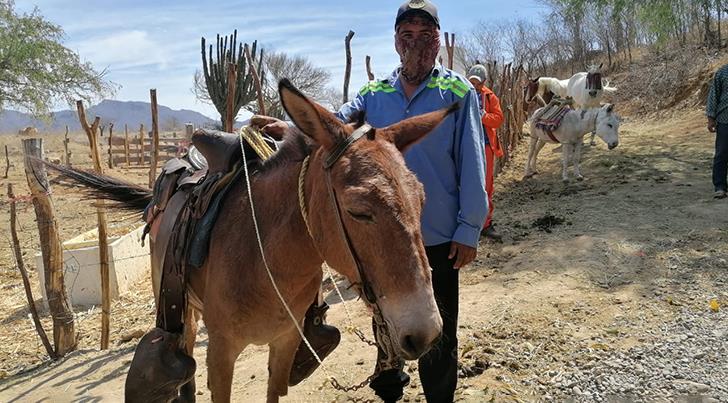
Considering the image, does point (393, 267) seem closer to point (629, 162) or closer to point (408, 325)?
point (408, 325)

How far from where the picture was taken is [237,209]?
229 centimetres

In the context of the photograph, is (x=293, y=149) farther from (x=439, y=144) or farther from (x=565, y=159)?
(x=565, y=159)

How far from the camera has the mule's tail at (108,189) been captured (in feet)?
11.8

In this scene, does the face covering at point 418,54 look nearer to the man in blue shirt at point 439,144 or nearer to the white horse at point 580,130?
the man in blue shirt at point 439,144

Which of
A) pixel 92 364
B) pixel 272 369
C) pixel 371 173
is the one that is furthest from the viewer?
pixel 92 364

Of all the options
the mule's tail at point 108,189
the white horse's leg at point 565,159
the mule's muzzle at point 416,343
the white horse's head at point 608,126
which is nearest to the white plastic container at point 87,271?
the mule's tail at point 108,189

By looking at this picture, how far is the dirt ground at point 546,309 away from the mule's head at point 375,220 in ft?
6.32

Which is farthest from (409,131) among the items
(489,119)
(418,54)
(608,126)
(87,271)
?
(608,126)

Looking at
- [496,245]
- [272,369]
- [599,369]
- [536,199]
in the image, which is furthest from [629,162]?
[272,369]

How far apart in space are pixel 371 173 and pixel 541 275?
163 inches

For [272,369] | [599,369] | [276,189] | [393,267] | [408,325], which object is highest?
[276,189]

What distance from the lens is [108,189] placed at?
363 centimetres

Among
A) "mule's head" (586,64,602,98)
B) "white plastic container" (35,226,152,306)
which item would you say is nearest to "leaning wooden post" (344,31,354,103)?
"white plastic container" (35,226,152,306)

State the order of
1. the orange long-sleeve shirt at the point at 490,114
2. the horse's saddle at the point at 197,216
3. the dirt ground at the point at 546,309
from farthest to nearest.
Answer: the orange long-sleeve shirt at the point at 490,114
the dirt ground at the point at 546,309
the horse's saddle at the point at 197,216
